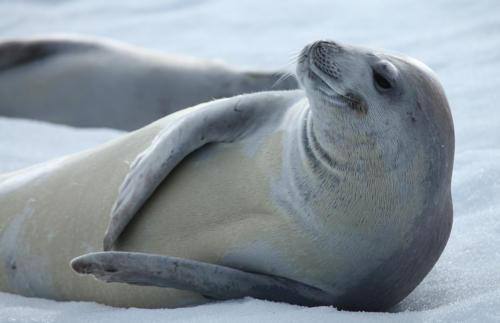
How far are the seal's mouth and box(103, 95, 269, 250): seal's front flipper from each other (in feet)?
1.18

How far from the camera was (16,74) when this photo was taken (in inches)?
229

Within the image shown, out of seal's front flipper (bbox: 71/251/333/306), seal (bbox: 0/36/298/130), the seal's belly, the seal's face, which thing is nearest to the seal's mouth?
the seal's face

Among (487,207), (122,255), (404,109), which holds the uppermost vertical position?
(404,109)

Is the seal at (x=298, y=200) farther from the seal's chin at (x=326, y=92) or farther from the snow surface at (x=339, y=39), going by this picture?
the snow surface at (x=339, y=39)

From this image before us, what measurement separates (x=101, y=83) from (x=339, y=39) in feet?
4.97

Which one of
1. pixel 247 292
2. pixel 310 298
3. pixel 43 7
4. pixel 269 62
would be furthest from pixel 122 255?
pixel 43 7

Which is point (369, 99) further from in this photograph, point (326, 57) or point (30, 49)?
point (30, 49)

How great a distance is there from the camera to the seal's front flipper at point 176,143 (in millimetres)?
2633

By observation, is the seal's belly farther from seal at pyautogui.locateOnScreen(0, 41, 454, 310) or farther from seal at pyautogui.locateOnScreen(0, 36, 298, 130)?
seal at pyautogui.locateOnScreen(0, 36, 298, 130)

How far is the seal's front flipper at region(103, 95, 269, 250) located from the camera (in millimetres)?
2633

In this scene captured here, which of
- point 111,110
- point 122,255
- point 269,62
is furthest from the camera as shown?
point 269,62

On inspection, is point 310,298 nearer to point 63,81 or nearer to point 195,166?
point 195,166

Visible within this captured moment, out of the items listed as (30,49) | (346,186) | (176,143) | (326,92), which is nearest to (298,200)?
(346,186)

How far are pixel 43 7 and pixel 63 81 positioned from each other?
3.31 m
